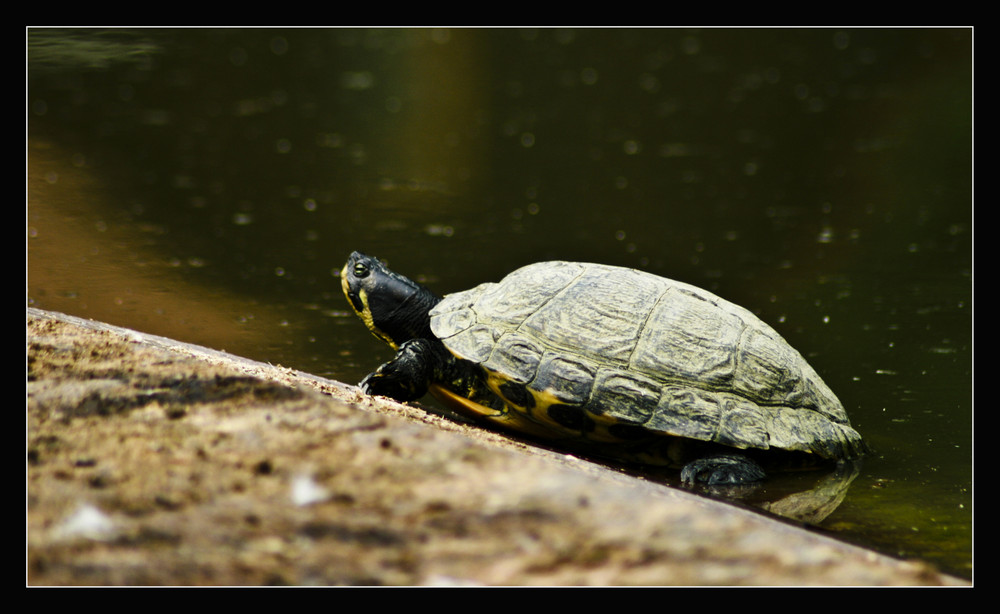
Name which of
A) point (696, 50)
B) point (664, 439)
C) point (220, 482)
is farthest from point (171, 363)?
point (696, 50)

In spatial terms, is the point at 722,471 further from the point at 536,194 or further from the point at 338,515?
the point at 536,194

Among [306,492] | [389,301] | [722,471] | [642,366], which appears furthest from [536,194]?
[306,492]

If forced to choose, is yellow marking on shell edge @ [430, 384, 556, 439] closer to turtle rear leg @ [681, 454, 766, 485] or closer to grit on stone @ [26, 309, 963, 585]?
turtle rear leg @ [681, 454, 766, 485]

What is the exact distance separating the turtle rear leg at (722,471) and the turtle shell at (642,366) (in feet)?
0.28

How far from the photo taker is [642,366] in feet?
10.7

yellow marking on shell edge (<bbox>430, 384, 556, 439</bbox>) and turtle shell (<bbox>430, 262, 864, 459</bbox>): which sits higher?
turtle shell (<bbox>430, 262, 864, 459</bbox>)

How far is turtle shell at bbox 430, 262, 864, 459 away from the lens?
3.21m

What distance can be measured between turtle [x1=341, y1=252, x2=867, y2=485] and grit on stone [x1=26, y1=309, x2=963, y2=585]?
1.19 m

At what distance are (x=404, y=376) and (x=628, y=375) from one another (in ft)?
2.97

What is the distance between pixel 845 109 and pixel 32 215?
28.4ft

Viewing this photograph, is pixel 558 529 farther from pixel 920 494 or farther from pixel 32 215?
pixel 32 215

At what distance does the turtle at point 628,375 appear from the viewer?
3207 millimetres

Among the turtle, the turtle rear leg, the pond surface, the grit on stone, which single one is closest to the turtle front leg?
the turtle

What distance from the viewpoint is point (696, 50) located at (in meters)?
14.4
